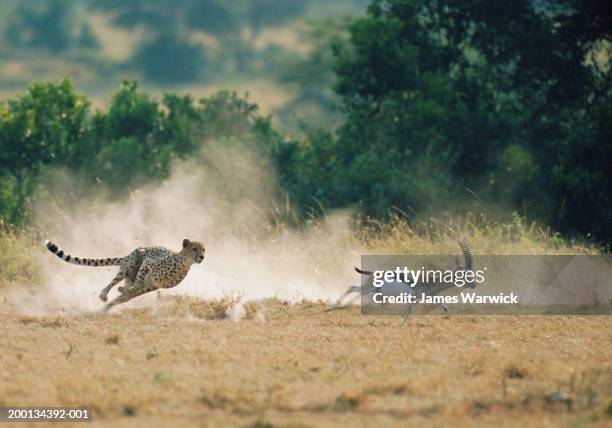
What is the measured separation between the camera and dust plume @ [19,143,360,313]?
45.5 feet

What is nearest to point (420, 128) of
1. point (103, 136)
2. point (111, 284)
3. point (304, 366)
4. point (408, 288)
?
point (103, 136)

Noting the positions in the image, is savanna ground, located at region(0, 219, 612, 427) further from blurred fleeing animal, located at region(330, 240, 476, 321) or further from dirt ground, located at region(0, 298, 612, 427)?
blurred fleeing animal, located at region(330, 240, 476, 321)

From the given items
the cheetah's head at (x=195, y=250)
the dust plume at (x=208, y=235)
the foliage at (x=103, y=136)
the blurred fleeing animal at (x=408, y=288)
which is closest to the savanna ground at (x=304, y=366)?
the blurred fleeing animal at (x=408, y=288)

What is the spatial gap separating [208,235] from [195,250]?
234 inches

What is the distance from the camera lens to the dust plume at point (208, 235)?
13.9m

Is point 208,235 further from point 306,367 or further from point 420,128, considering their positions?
point 306,367

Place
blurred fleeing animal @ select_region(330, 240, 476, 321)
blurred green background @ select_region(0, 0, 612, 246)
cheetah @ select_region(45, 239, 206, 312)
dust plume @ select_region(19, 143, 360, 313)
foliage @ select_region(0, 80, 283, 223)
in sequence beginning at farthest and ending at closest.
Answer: foliage @ select_region(0, 80, 283, 223)
blurred green background @ select_region(0, 0, 612, 246)
dust plume @ select_region(19, 143, 360, 313)
blurred fleeing animal @ select_region(330, 240, 476, 321)
cheetah @ select_region(45, 239, 206, 312)

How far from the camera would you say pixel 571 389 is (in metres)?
8.27

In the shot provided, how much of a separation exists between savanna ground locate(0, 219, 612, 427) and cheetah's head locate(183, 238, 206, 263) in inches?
Answer: 26.8

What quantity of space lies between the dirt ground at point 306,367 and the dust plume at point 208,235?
138 centimetres

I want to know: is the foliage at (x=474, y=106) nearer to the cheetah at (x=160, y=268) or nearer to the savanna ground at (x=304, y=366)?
the savanna ground at (x=304, y=366)

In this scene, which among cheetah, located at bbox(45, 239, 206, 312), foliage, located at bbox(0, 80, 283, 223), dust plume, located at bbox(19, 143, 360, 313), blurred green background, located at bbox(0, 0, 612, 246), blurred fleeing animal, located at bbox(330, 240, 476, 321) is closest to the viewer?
cheetah, located at bbox(45, 239, 206, 312)

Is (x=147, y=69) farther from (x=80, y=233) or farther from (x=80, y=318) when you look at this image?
(x=80, y=318)

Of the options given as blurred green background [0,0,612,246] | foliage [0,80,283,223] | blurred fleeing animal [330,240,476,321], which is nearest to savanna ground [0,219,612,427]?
blurred fleeing animal [330,240,476,321]
